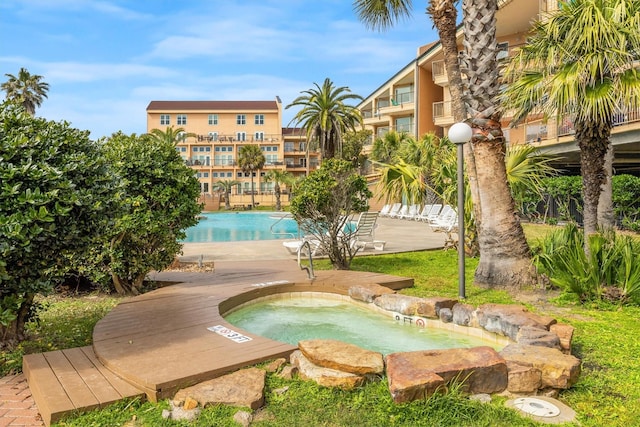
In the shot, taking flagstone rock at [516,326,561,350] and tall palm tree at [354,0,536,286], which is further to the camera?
tall palm tree at [354,0,536,286]

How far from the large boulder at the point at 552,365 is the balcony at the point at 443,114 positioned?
1144 inches

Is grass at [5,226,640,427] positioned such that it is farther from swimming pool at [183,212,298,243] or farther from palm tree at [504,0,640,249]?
swimming pool at [183,212,298,243]

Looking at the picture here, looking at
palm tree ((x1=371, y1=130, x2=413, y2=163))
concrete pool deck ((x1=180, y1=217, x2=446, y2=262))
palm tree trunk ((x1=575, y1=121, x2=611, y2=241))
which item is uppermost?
palm tree ((x1=371, y1=130, x2=413, y2=163))

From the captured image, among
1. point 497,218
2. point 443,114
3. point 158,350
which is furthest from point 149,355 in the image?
point 443,114

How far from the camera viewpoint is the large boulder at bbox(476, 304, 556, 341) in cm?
460

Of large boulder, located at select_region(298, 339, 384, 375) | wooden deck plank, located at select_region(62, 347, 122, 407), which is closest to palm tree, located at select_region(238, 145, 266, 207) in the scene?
wooden deck plank, located at select_region(62, 347, 122, 407)

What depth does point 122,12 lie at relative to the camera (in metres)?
10.2

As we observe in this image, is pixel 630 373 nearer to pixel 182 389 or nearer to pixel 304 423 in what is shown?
pixel 304 423

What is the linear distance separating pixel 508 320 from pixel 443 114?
96.5 ft

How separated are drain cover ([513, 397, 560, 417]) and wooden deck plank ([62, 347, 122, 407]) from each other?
2.69 meters

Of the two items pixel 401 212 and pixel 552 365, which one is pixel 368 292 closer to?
pixel 552 365

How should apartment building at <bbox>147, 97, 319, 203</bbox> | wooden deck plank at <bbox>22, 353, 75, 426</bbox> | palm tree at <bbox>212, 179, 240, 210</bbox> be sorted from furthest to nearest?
apartment building at <bbox>147, 97, 319, 203</bbox> < palm tree at <bbox>212, 179, 240, 210</bbox> < wooden deck plank at <bbox>22, 353, 75, 426</bbox>

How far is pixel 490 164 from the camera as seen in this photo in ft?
24.1

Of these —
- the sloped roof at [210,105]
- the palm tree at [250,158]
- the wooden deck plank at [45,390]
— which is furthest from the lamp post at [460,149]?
the sloped roof at [210,105]
